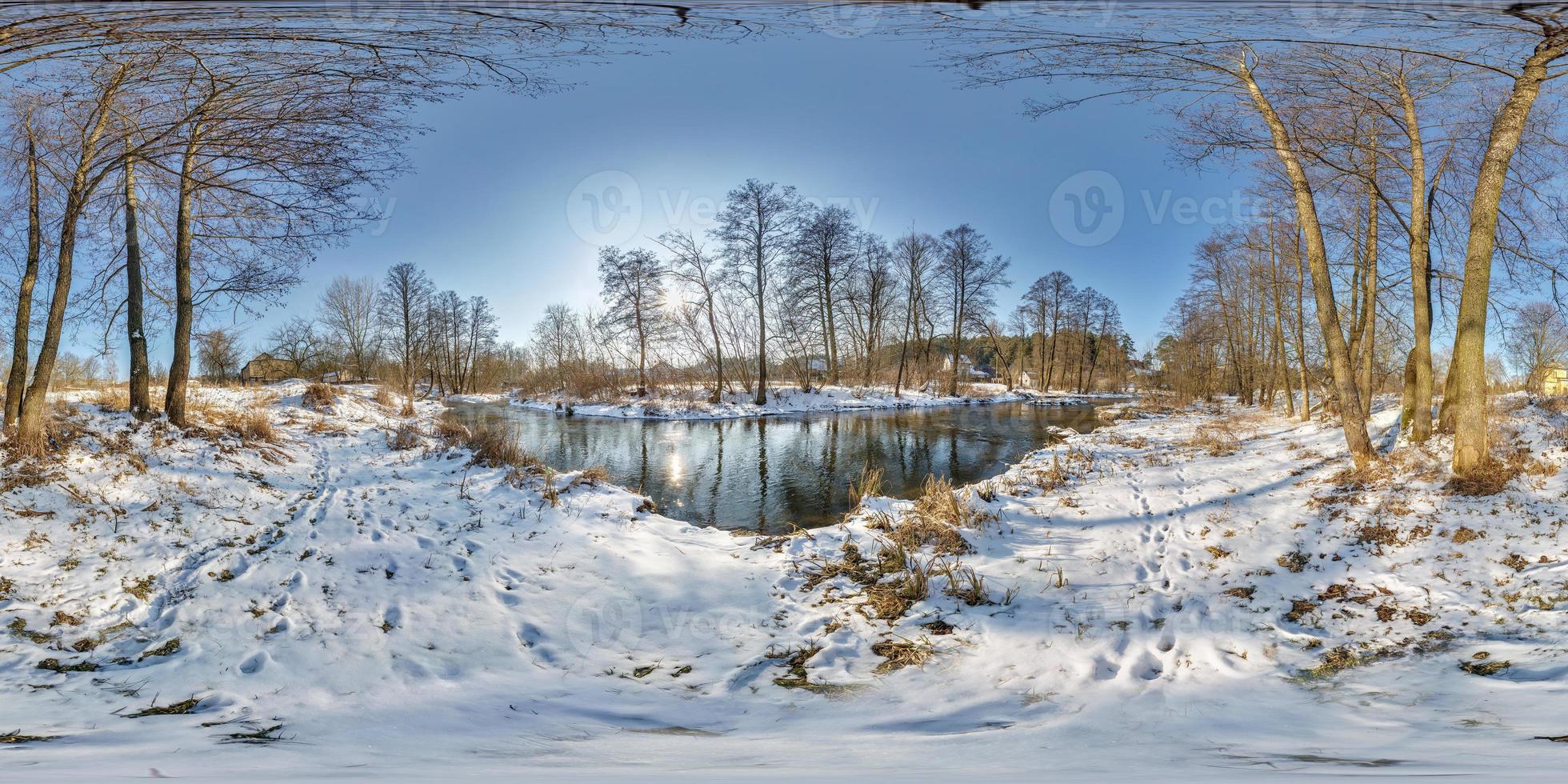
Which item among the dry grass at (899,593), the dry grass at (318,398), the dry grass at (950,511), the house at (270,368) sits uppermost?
the house at (270,368)

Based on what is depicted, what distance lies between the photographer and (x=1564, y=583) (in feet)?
12.6

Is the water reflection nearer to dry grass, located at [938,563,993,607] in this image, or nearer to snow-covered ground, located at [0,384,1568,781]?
snow-covered ground, located at [0,384,1568,781]

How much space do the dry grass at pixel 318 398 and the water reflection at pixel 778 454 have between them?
156 inches

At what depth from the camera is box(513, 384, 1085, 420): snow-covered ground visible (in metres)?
23.3

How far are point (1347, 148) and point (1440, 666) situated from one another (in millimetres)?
8742

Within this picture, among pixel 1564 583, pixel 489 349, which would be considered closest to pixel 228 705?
pixel 1564 583

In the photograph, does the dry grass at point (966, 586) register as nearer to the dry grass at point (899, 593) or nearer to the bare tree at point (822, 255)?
the dry grass at point (899, 593)

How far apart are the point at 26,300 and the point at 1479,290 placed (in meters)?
16.2

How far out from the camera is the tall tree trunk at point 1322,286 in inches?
273

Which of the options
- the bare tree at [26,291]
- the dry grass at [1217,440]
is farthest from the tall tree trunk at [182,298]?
the dry grass at [1217,440]

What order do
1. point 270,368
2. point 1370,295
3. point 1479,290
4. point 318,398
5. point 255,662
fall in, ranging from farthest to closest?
point 270,368 → point 318,398 → point 1370,295 → point 1479,290 → point 255,662

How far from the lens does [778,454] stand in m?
13.3

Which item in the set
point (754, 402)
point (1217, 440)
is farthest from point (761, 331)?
point (1217, 440)

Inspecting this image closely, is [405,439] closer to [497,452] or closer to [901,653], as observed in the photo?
[497,452]
